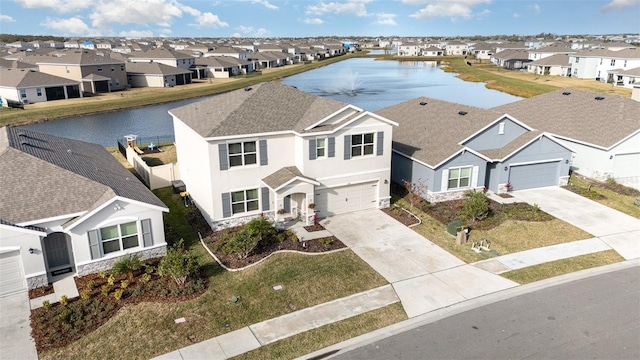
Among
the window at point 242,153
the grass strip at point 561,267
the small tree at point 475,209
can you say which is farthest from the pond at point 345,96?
the grass strip at point 561,267

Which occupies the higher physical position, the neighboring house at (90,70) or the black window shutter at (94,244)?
the neighboring house at (90,70)

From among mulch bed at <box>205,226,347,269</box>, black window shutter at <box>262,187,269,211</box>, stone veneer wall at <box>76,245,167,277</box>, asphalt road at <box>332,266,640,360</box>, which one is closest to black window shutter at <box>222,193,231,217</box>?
mulch bed at <box>205,226,347,269</box>

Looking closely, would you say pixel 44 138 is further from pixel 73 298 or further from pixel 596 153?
pixel 596 153

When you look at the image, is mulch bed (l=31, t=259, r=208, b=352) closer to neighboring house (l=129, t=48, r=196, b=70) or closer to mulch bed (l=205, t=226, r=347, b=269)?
mulch bed (l=205, t=226, r=347, b=269)

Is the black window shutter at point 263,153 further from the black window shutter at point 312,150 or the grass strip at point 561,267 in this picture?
the grass strip at point 561,267

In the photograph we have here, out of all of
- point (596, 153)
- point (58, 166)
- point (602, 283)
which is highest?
point (58, 166)

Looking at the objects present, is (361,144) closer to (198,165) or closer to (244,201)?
(244,201)

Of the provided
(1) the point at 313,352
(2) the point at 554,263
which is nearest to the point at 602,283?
(2) the point at 554,263
